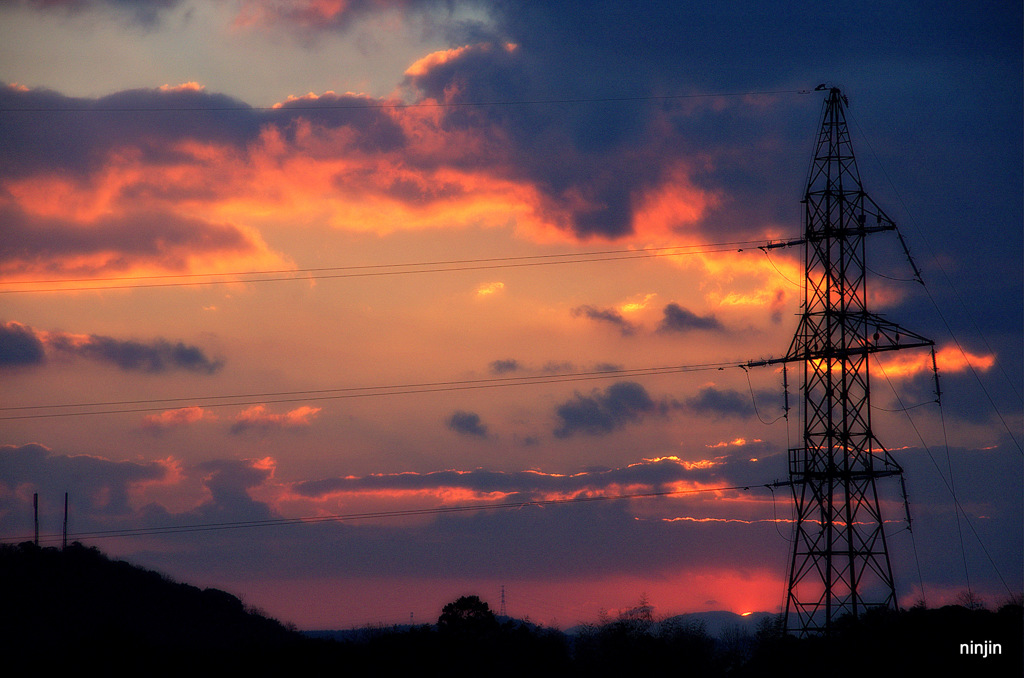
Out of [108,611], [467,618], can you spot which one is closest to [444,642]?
[467,618]

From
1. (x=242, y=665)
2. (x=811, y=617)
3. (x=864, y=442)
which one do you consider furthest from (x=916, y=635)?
(x=242, y=665)

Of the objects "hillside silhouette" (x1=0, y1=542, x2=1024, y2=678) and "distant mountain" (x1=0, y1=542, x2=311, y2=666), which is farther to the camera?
"distant mountain" (x1=0, y1=542, x2=311, y2=666)

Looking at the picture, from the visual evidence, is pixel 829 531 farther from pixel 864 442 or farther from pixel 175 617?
pixel 175 617

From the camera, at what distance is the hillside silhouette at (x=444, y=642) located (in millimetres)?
55156

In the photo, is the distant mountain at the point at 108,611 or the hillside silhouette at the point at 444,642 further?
the distant mountain at the point at 108,611

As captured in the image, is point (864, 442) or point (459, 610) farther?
point (459, 610)

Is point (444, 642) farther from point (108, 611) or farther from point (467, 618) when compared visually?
point (108, 611)

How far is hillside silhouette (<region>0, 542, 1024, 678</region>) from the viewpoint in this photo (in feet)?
181

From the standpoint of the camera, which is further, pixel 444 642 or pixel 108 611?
pixel 108 611

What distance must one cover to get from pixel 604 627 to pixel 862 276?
4395cm

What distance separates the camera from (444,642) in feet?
244

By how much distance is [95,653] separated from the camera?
63969 millimetres

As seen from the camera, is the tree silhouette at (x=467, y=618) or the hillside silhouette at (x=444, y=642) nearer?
the hillside silhouette at (x=444, y=642)

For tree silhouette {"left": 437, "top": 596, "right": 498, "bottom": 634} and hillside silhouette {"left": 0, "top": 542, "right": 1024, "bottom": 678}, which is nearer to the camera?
hillside silhouette {"left": 0, "top": 542, "right": 1024, "bottom": 678}
